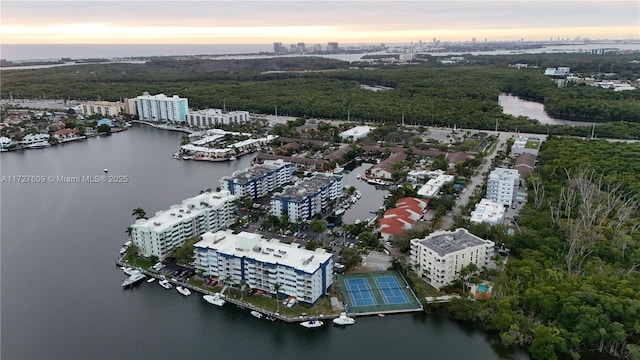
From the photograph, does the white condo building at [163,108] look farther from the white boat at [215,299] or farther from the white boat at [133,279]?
the white boat at [215,299]

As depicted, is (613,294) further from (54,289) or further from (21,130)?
(21,130)

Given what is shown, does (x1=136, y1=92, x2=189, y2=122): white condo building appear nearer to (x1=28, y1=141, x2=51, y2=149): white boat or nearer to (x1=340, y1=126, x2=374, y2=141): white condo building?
(x1=28, y1=141, x2=51, y2=149): white boat

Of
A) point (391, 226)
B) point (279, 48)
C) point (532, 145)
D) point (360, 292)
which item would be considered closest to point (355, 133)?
point (532, 145)

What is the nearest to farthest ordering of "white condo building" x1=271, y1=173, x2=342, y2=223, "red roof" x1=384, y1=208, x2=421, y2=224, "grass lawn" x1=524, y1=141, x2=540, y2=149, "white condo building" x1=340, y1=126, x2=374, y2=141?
"red roof" x1=384, y1=208, x2=421, y2=224
"white condo building" x1=271, y1=173, x2=342, y2=223
"grass lawn" x1=524, y1=141, x2=540, y2=149
"white condo building" x1=340, y1=126, x2=374, y2=141

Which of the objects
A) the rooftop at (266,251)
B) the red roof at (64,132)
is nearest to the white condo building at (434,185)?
the rooftop at (266,251)

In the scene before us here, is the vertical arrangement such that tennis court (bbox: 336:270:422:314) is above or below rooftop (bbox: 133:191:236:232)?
below

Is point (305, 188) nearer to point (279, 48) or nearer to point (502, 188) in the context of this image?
point (502, 188)

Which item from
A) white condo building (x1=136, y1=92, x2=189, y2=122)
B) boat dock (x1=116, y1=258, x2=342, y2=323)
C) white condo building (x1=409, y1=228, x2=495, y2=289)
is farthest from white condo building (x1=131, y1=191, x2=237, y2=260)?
white condo building (x1=136, y1=92, x2=189, y2=122)
